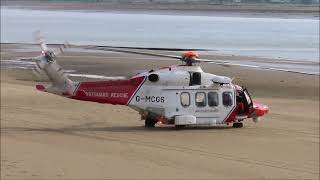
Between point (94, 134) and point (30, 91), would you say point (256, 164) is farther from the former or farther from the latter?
point (30, 91)

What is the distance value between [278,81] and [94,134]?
10.3 meters

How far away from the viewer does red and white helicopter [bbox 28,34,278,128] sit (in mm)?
14570

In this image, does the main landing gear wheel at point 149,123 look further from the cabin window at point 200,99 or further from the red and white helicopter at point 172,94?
the cabin window at point 200,99

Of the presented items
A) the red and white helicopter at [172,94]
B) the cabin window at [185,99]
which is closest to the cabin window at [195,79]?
the red and white helicopter at [172,94]

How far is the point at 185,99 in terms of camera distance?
48.9 ft

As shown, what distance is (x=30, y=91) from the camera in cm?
2112

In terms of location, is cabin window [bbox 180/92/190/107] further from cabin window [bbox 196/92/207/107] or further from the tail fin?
the tail fin

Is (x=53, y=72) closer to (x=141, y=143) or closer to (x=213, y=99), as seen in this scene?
(x=141, y=143)

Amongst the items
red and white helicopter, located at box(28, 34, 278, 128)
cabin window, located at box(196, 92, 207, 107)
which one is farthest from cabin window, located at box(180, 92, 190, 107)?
cabin window, located at box(196, 92, 207, 107)

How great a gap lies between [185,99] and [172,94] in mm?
311

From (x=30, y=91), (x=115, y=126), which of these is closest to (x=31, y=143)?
(x=115, y=126)

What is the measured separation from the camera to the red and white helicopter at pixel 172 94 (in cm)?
1457

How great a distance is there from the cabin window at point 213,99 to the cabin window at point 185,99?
48cm

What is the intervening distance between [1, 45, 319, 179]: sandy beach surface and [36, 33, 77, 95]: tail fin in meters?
0.89
